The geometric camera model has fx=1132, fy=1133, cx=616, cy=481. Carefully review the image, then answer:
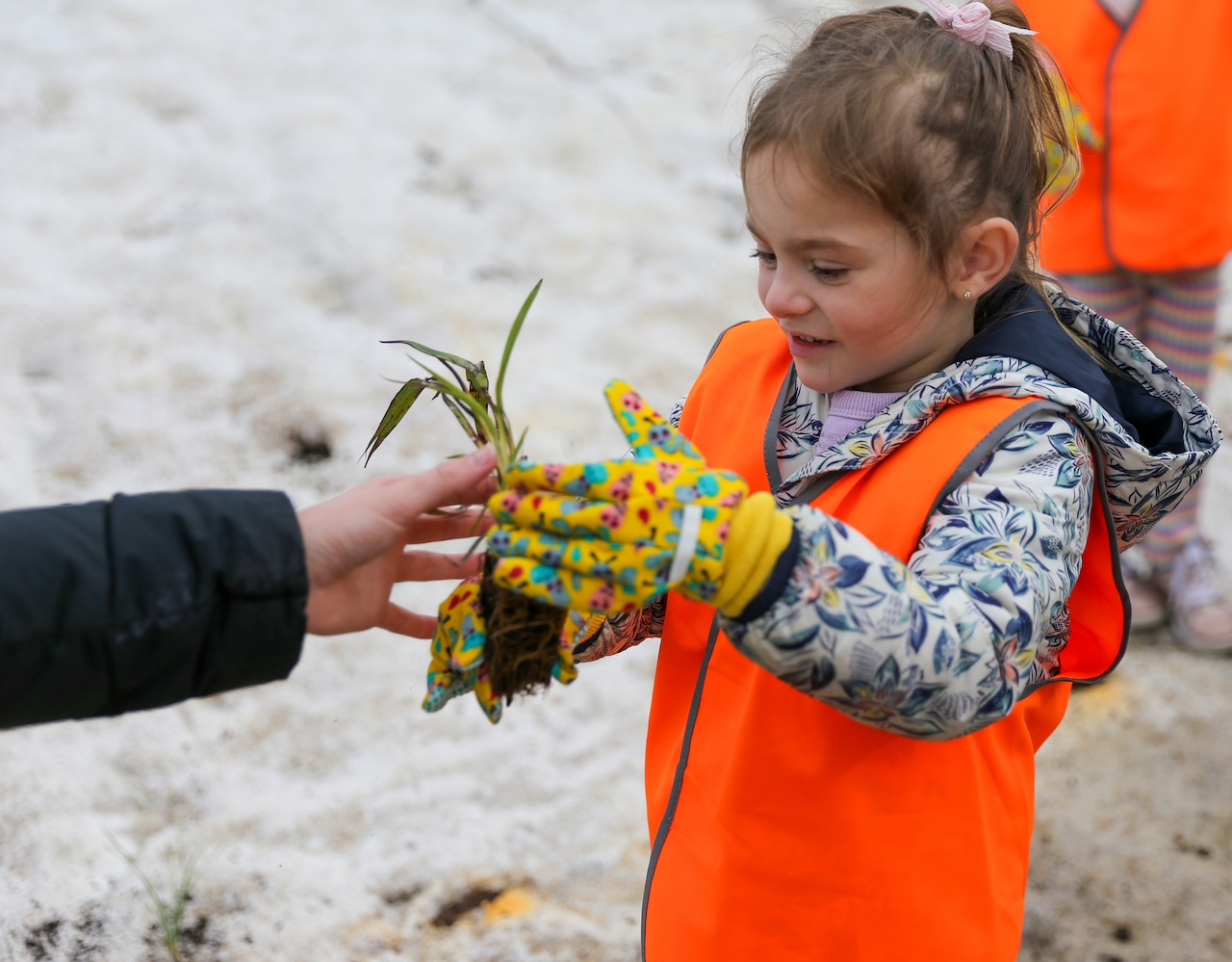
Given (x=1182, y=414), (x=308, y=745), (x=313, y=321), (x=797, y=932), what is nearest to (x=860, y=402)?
(x=1182, y=414)

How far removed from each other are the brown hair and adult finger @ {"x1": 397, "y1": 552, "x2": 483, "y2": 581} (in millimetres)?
793

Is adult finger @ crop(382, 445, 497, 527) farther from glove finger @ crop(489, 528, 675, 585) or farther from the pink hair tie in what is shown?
the pink hair tie

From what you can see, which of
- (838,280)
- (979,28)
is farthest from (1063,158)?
(838,280)

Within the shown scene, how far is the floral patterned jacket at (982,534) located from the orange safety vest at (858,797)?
0.04 m

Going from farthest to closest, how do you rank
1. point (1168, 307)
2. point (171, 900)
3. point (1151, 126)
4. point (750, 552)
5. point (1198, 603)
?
point (1198, 603), point (1168, 307), point (1151, 126), point (171, 900), point (750, 552)

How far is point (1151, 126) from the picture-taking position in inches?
130

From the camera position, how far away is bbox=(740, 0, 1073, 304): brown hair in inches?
59.8

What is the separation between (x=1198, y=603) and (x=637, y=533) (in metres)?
3.10

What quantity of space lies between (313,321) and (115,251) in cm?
91

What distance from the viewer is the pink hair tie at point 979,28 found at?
1.62 m

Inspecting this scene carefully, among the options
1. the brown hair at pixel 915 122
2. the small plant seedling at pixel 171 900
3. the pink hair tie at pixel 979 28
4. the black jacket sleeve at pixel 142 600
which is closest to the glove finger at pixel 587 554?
the black jacket sleeve at pixel 142 600

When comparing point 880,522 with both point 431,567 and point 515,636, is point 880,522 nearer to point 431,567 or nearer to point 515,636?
point 515,636

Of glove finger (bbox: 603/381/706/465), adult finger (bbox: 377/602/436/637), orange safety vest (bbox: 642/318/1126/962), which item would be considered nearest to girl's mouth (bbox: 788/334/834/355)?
orange safety vest (bbox: 642/318/1126/962)

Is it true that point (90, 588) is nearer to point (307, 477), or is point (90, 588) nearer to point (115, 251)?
point (307, 477)
